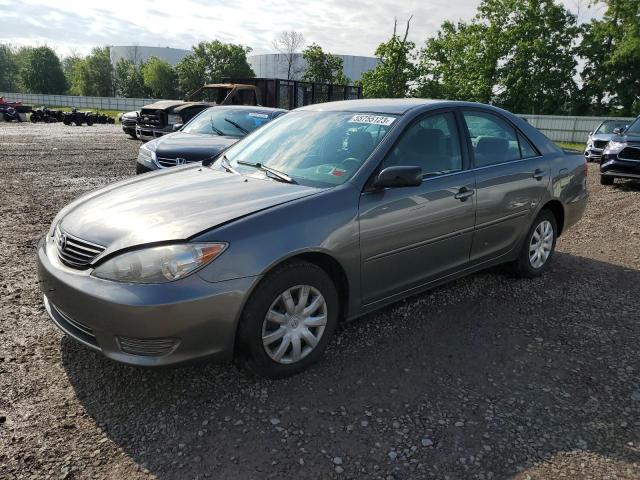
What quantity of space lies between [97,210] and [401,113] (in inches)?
86.5

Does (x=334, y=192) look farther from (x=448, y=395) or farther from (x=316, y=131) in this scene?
(x=448, y=395)

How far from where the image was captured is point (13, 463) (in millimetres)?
2322

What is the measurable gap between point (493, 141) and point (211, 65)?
243 feet

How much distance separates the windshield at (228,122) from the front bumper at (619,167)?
711 cm

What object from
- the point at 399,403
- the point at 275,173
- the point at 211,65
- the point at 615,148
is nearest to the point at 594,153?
the point at 615,148

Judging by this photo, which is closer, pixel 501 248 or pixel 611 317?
pixel 611 317

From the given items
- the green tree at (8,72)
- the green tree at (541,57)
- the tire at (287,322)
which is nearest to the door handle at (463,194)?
the tire at (287,322)

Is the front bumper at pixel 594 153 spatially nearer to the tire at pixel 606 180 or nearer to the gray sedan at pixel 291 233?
the tire at pixel 606 180

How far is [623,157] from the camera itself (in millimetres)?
10383

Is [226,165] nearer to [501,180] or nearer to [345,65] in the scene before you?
[501,180]

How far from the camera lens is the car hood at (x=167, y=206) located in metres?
2.75

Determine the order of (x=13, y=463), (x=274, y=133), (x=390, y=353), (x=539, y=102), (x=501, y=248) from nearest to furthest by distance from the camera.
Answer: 1. (x=13, y=463)
2. (x=390, y=353)
3. (x=274, y=133)
4. (x=501, y=248)
5. (x=539, y=102)

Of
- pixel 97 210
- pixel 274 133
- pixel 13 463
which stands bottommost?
pixel 13 463

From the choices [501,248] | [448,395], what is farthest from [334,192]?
[501,248]
